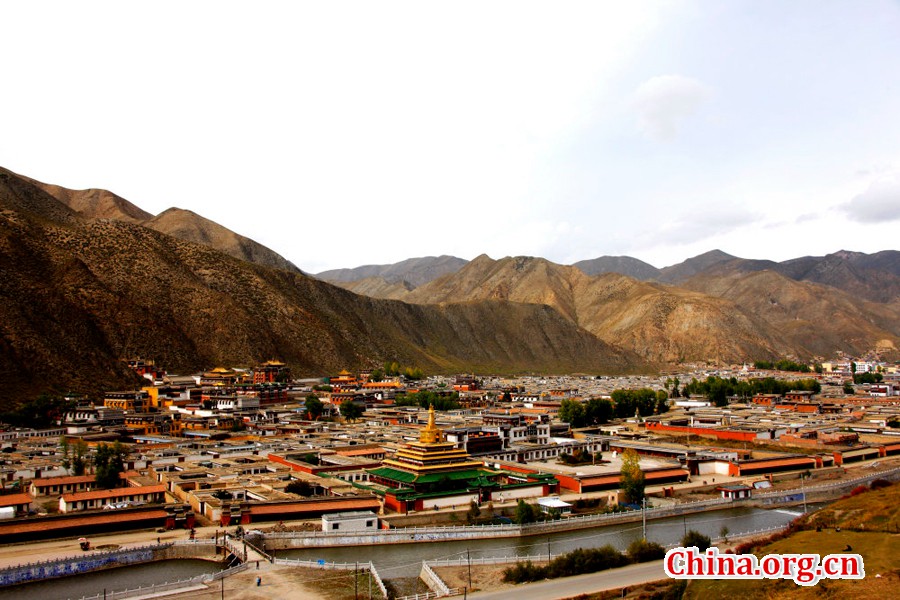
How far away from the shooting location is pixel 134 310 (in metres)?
120

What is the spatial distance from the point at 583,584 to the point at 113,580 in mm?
19864

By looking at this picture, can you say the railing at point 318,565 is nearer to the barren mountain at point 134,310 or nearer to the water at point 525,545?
the water at point 525,545

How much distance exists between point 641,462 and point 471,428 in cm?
1449

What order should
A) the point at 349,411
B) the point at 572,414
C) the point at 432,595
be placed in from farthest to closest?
the point at 349,411 < the point at 572,414 < the point at 432,595

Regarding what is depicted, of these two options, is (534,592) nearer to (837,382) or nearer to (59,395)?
(59,395)

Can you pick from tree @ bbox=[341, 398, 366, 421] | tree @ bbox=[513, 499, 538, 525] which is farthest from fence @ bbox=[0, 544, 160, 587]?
tree @ bbox=[341, 398, 366, 421]

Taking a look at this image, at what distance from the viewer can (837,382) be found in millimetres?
149875

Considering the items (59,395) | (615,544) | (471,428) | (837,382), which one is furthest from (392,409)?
(837,382)

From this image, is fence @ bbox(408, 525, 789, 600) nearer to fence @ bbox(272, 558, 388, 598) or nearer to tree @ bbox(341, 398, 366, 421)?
fence @ bbox(272, 558, 388, 598)

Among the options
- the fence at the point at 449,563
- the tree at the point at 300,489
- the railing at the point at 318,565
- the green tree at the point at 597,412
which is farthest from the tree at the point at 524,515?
the green tree at the point at 597,412

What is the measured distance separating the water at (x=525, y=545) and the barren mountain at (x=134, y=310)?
61134 mm

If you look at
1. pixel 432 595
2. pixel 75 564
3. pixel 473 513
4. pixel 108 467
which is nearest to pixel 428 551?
pixel 473 513

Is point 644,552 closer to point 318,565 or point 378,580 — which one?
point 378,580

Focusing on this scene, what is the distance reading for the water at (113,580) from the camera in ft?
104
